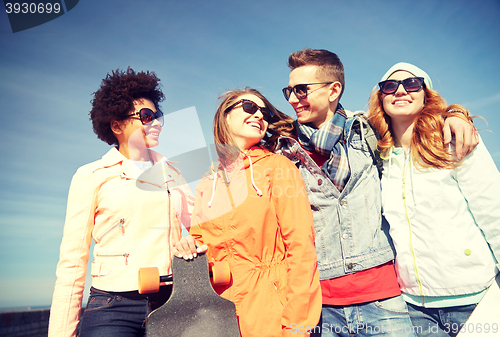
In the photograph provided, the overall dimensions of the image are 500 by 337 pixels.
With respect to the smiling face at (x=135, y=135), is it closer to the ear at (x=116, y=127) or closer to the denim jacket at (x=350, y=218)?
the ear at (x=116, y=127)

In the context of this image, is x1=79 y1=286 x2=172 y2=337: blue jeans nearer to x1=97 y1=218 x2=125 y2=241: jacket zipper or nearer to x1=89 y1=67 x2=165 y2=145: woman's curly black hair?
x1=97 y1=218 x2=125 y2=241: jacket zipper

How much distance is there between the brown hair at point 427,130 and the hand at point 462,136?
0.20ft

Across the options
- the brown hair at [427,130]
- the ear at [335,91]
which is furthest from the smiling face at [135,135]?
the brown hair at [427,130]

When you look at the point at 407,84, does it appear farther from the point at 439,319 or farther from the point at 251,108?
the point at 439,319

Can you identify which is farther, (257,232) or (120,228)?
(120,228)

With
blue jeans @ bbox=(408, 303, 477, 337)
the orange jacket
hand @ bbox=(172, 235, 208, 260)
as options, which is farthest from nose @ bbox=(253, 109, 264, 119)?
blue jeans @ bbox=(408, 303, 477, 337)

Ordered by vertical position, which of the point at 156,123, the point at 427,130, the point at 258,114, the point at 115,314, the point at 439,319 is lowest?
the point at 439,319

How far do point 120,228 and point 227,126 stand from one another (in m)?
1.29

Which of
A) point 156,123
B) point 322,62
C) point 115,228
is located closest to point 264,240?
point 115,228

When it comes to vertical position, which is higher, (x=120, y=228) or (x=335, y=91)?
(x=335, y=91)

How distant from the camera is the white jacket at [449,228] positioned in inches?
97.0

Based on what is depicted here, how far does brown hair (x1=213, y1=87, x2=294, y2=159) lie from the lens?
9.71ft

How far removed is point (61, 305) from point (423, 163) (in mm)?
3113

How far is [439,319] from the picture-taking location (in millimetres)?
2555
